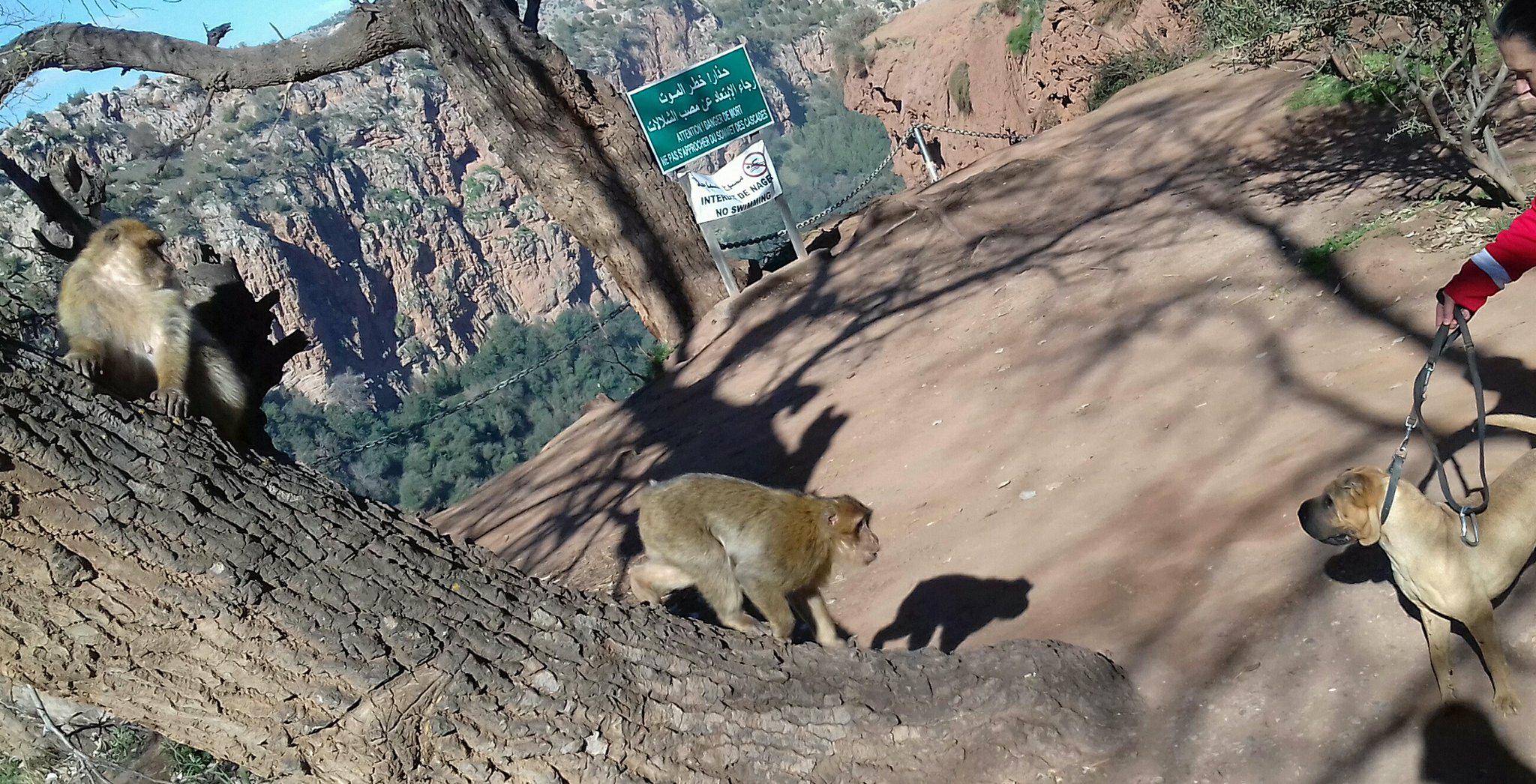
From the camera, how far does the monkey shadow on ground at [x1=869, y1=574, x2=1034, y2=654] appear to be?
461cm

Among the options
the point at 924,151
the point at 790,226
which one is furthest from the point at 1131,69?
the point at 790,226

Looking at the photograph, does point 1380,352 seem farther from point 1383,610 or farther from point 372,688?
point 372,688

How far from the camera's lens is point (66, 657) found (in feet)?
8.09

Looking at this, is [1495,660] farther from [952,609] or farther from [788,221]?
[788,221]

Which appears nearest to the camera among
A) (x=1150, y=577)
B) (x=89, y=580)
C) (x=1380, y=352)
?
(x=89, y=580)

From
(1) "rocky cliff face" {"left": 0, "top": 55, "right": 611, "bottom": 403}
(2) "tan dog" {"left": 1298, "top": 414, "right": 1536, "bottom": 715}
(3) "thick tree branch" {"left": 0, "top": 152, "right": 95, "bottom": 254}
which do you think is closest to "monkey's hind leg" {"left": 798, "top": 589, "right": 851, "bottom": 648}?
(2) "tan dog" {"left": 1298, "top": 414, "right": 1536, "bottom": 715}

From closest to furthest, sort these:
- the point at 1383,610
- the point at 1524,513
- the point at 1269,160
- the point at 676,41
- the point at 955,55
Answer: the point at 1524,513, the point at 1383,610, the point at 1269,160, the point at 955,55, the point at 676,41

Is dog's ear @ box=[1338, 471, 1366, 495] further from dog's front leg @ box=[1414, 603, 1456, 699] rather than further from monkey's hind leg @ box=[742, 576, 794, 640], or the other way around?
monkey's hind leg @ box=[742, 576, 794, 640]

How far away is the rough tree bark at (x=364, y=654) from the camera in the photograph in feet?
8.02

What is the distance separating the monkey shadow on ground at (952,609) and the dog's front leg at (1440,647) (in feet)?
5.82

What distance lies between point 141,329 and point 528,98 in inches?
284

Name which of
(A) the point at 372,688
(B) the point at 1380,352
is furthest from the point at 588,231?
(A) the point at 372,688

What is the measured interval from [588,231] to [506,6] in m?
2.70

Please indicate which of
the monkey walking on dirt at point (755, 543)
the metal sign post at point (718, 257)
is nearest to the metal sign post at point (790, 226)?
the metal sign post at point (718, 257)
